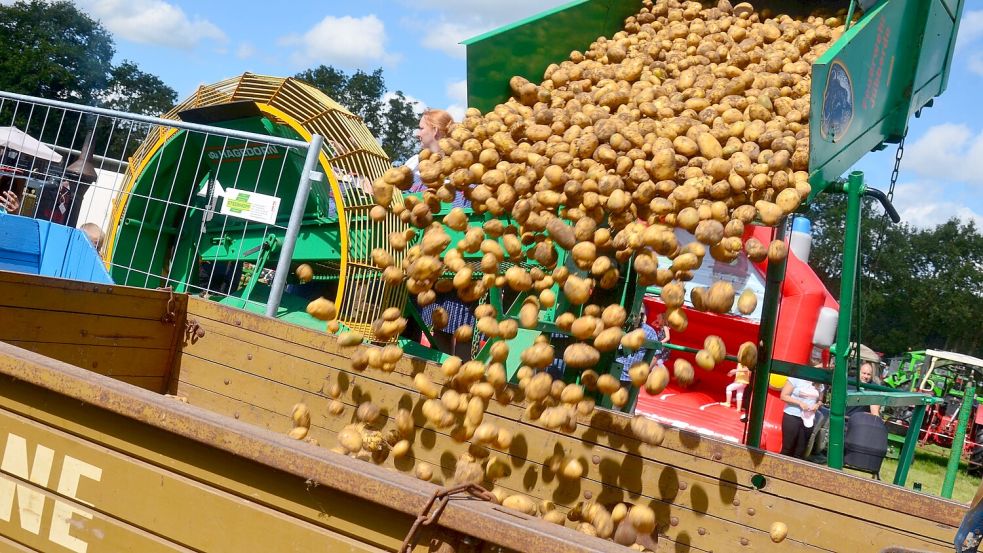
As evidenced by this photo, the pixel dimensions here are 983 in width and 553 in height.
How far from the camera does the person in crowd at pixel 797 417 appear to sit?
7391mm

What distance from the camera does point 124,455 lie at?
81.3 inches

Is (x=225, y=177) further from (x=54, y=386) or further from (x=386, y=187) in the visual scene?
(x=54, y=386)

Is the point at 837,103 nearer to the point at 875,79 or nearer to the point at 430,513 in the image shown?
the point at 875,79

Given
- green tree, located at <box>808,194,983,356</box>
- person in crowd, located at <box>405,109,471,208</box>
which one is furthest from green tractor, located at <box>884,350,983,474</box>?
green tree, located at <box>808,194,983,356</box>

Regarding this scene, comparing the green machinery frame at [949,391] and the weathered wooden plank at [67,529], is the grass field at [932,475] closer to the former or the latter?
the green machinery frame at [949,391]

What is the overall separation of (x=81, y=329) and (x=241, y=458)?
190 centimetres

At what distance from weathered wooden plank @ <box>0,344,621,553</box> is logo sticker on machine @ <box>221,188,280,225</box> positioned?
299cm

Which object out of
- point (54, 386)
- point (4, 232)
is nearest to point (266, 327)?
point (54, 386)

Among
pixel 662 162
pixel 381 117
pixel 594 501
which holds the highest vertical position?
pixel 381 117

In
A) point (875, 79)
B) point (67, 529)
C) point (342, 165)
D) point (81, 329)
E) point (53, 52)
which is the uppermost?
point (53, 52)

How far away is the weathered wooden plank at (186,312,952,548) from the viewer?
2.53m

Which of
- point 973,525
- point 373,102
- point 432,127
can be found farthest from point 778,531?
point 373,102

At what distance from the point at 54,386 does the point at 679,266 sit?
1.89m

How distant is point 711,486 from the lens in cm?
278
